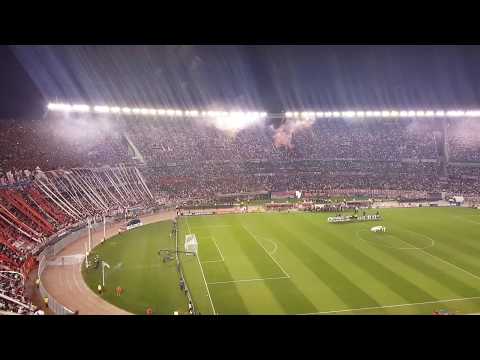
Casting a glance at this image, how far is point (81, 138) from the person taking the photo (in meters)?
43.5

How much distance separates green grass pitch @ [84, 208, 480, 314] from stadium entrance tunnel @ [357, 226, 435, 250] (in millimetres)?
76

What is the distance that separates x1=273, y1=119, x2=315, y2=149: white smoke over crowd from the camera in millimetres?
59250

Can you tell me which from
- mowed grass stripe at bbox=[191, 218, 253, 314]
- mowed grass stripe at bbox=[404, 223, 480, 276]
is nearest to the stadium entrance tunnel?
mowed grass stripe at bbox=[404, 223, 480, 276]

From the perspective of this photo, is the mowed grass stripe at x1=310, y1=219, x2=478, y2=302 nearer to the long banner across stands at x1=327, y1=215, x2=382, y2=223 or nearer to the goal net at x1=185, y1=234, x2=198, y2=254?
the long banner across stands at x1=327, y1=215, x2=382, y2=223

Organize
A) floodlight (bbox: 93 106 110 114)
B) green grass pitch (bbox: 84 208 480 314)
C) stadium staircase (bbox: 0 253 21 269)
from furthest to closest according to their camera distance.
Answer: floodlight (bbox: 93 106 110 114), stadium staircase (bbox: 0 253 21 269), green grass pitch (bbox: 84 208 480 314)

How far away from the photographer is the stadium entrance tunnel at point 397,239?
27.2 meters

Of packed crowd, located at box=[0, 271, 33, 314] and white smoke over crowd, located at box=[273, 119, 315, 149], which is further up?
white smoke over crowd, located at box=[273, 119, 315, 149]

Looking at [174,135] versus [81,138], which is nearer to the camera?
[81,138]

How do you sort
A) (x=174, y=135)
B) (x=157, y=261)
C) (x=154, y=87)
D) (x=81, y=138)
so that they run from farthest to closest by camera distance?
(x=174, y=135)
(x=154, y=87)
(x=81, y=138)
(x=157, y=261)

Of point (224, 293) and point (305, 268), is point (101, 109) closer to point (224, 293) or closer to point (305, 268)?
point (305, 268)

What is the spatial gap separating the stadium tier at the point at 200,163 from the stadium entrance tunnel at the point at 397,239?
17914 mm
